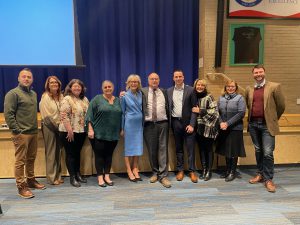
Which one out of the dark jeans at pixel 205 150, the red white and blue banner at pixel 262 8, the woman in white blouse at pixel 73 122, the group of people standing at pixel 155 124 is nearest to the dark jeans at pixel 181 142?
the group of people standing at pixel 155 124

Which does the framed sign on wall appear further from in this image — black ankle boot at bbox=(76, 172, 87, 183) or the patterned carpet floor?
black ankle boot at bbox=(76, 172, 87, 183)

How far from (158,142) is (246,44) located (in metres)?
2.16

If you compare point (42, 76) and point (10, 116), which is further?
point (42, 76)

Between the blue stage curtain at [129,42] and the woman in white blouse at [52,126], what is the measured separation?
4.15 feet

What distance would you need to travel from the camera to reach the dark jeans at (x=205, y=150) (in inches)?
134

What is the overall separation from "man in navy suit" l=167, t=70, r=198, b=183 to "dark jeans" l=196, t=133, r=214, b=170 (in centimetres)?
12

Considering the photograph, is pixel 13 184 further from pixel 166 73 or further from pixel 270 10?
pixel 270 10

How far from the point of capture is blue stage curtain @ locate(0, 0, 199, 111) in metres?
4.39

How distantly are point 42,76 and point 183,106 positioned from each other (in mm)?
2434

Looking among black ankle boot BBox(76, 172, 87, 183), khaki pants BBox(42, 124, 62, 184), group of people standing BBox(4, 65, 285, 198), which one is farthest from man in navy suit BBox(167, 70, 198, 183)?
khaki pants BBox(42, 124, 62, 184)

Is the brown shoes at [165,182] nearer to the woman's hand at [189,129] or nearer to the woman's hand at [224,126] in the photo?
the woman's hand at [189,129]

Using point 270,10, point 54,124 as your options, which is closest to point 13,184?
point 54,124

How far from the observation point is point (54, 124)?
10.6ft

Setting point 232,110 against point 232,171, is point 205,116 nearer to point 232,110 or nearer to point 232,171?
point 232,110
